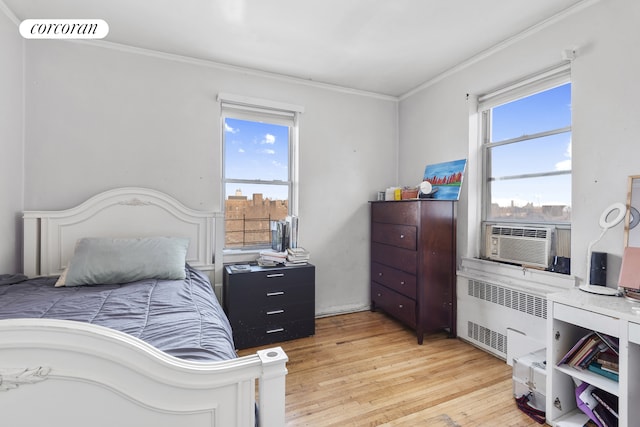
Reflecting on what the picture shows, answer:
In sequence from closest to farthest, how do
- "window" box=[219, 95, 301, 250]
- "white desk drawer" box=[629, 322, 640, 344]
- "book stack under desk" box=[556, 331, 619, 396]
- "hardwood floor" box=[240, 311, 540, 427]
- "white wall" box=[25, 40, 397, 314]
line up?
"white desk drawer" box=[629, 322, 640, 344] → "book stack under desk" box=[556, 331, 619, 396] → "hardwood floor" box=[240, 311, 540, 427] → "white wall" box=[25, 40, 397, 314] → "window" box=[219, 95, 301, 250]

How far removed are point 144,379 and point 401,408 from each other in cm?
150

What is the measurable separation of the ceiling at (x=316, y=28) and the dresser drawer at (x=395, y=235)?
1522 mm

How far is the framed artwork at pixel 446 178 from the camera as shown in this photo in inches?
107

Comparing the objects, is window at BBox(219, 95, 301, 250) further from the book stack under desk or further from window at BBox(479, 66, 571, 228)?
the book stack under desk

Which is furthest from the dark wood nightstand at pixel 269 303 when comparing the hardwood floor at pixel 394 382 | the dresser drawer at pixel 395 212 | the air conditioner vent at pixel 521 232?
the air conditioner vent at pixel 521 232

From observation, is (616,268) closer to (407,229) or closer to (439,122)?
(407,229)

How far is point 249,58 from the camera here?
8.87 feet

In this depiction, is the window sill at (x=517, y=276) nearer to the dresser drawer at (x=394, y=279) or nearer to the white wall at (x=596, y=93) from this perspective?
the white wall at (x=596, y=93)

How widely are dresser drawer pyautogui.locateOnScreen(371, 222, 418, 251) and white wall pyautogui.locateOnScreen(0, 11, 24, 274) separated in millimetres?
3015

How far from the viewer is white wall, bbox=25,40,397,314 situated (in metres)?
2.34

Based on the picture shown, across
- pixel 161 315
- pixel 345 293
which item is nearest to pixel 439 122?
pixel 345 293

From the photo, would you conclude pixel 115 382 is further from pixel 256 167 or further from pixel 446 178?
pixel 446 178

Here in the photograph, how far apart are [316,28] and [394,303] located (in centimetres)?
249

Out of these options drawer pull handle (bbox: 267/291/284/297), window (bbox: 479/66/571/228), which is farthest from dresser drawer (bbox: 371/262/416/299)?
drawer pull handle (bbox: 267/291/284/297)
